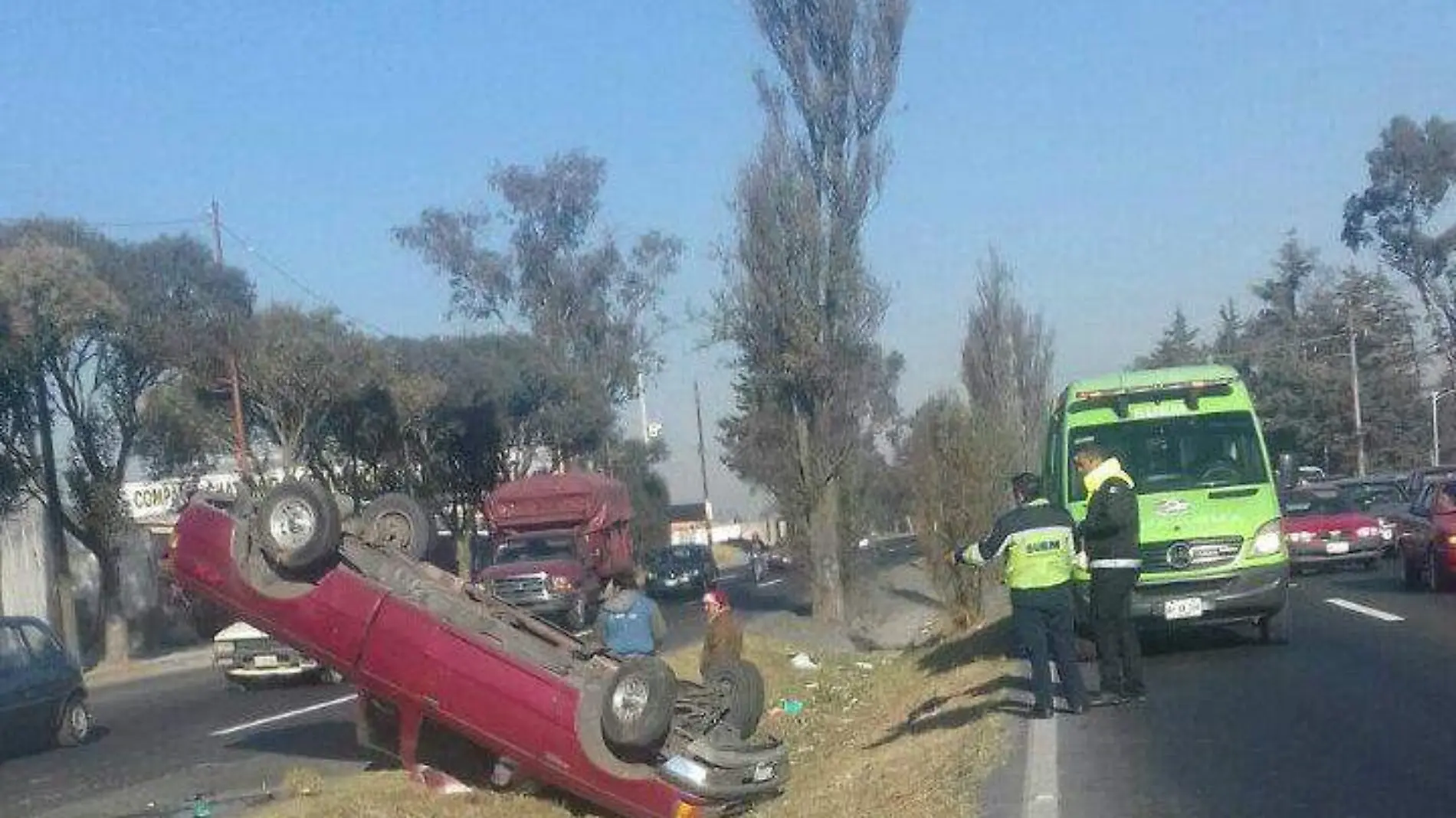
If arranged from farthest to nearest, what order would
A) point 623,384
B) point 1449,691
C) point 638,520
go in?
point 638,520 < point 623,384 < point 1449,691

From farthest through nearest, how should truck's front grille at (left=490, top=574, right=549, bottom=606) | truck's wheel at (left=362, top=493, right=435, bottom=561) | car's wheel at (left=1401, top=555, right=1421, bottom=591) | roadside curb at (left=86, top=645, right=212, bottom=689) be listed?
roadside curb at (left=86, top=645, right=212, bottom=689)
truck's front grille at (left=490, top=574, right=549, bottom=606)
car's wheel at (left=1401, top=555, right=1421, bottom=591)
truck's wheel at (left=362, top=493, right=435, bottom=561)

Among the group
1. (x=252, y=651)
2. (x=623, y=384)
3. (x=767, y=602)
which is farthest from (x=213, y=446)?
(x=623, y=384)

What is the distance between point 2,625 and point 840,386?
22.6 meters

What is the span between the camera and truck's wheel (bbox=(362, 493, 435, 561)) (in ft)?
52.9

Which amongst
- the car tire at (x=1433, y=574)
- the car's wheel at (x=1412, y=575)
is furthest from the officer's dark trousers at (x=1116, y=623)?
the car's wheel at (x=1412, y=575)

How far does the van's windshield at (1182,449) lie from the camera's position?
1766 cm

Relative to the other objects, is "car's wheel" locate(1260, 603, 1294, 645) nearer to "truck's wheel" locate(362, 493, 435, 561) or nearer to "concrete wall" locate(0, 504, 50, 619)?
"truck's wheel" locate(362, 493, 435, 561)

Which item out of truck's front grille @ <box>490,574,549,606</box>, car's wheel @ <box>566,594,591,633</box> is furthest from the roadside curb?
car's wheel @ <box>566,594,591,633</box>

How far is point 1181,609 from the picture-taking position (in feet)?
55.2

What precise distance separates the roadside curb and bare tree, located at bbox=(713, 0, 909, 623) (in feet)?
45.1

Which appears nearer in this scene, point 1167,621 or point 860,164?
point 1167,621

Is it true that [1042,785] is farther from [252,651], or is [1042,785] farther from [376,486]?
[376,486]

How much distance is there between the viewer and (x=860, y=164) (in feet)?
134

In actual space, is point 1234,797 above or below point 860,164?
below
